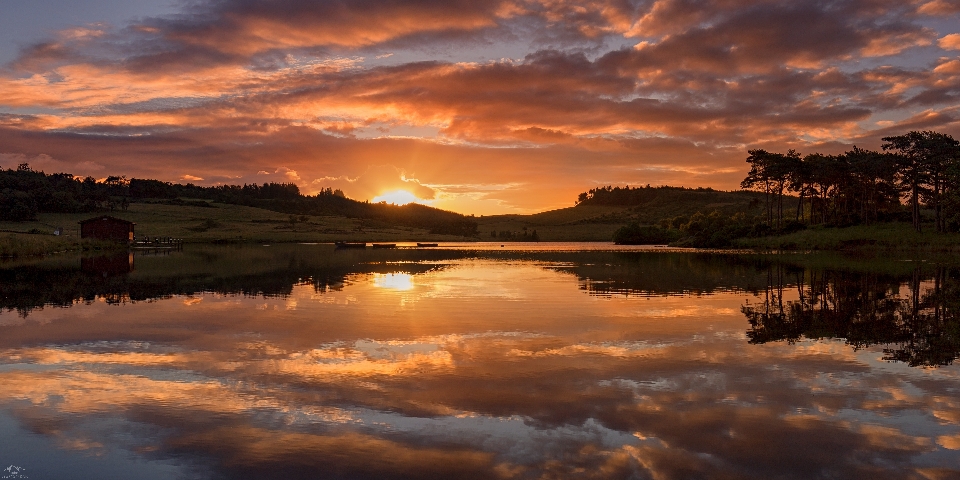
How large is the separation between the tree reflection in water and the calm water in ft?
0.60

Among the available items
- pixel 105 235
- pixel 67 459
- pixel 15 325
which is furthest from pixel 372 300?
pixel 105 235

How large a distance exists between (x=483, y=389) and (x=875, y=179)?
4164 inches

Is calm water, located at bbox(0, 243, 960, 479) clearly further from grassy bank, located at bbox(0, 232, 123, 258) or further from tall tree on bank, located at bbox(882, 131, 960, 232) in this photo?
tall tree on bank, located at bbox(882, 131, 960, 232)

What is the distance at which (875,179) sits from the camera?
100688 mm

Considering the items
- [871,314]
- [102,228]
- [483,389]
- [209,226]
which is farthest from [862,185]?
[209,226]

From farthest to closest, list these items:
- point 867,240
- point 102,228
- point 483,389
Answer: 1. point 102,228
2. point 867,240
3. point 483,389

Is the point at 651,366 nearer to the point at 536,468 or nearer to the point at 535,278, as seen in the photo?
the point at 536,468

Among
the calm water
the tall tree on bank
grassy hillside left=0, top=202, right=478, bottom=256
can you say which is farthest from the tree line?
grassy hillside left=0, top=202, right=478, bottom=256

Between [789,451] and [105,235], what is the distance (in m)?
126

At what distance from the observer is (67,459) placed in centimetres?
1024

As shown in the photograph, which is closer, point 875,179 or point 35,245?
point 35,245

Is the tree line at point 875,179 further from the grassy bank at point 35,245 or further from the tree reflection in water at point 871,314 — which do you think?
the grassy bank at point 35,245

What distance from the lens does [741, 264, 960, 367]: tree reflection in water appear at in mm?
19641

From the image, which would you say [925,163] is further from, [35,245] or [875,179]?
[35,245]
